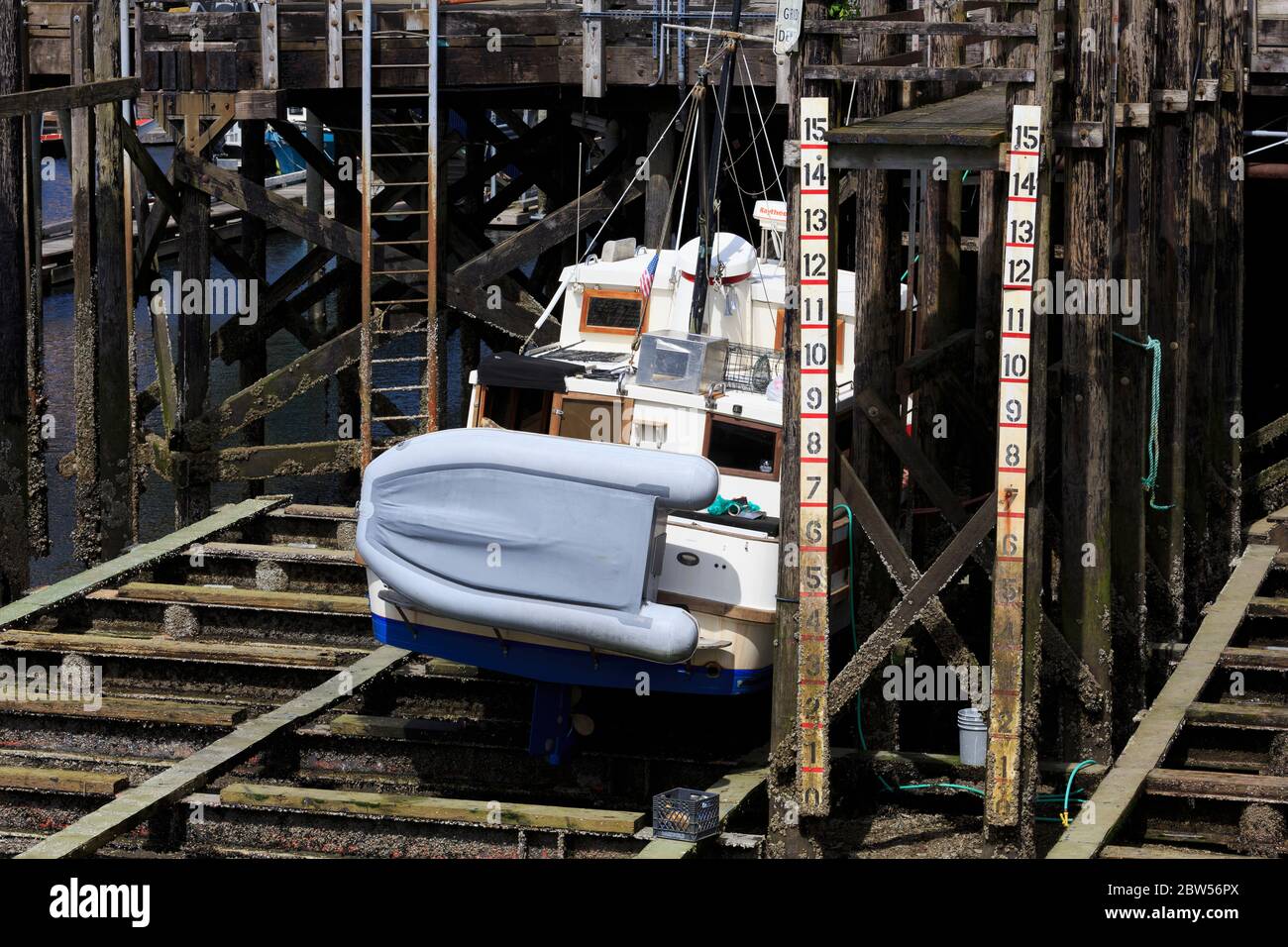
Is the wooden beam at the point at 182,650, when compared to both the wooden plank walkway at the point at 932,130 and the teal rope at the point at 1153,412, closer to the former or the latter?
the teal rope at the point at 1153,412

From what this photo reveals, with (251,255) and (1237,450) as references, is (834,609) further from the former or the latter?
(251,255)

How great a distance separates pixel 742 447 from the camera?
44.2ft

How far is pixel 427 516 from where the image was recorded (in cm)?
1253

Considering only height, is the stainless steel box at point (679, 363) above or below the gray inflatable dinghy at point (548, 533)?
above

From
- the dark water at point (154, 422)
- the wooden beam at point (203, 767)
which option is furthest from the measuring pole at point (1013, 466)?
the dark water at point (154, 422)

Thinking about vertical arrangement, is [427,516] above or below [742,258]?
below

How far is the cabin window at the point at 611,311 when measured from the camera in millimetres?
15133

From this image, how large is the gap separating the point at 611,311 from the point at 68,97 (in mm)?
4245

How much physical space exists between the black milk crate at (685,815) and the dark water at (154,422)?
10.3 m

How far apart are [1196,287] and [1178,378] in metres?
1.53

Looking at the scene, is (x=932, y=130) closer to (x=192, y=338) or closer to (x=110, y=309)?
(x=110, y=309)

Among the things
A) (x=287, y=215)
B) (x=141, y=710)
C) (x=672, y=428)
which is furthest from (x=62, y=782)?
(x=287, y=215)

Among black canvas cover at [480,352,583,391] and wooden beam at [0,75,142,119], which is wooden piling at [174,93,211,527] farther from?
black canvas cover at [480,352,583,391]

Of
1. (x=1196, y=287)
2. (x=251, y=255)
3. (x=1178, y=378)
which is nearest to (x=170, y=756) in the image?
(x=1178, y=378)
